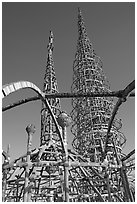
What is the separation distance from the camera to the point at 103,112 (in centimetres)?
2753

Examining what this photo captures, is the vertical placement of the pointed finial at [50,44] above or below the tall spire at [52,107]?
above

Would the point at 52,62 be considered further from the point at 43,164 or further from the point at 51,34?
the point at 43,164

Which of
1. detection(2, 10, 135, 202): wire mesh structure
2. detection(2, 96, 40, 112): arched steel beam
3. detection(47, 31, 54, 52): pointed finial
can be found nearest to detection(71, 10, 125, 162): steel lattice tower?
detection(2, 10, 135, 202): wire mesh structure

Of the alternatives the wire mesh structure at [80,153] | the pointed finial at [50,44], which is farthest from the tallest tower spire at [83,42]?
the pointed finial at [50,44]

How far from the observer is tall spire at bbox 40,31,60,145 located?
60.4 ft

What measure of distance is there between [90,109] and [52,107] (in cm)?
941

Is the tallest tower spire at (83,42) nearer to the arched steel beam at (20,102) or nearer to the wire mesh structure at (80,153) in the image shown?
the wire mesh structure at (80,153)

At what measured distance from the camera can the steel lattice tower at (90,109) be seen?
81.8ft

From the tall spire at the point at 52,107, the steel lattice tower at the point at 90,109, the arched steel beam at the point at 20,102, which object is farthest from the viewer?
the steel lattice tower at the point at 90,109

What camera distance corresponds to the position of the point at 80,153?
25.7m

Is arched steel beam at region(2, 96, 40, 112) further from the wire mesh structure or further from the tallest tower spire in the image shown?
the tallest tower spire

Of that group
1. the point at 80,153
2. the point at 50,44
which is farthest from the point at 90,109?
the point at 50,44

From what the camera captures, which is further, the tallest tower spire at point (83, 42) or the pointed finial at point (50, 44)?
the tallest tower spire at point (83, 42)

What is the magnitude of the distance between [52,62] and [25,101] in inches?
850
